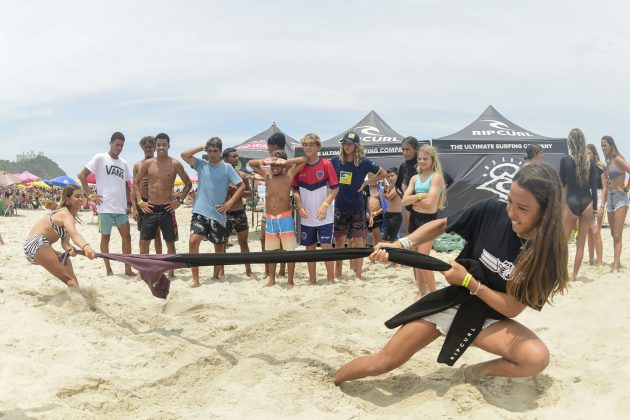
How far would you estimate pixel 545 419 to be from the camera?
8.68 feet

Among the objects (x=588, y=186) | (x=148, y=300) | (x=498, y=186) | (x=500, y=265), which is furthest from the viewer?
(x=498, y=186)

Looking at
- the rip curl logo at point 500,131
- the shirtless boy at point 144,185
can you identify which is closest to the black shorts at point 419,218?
the shirtless boy at point 144,185

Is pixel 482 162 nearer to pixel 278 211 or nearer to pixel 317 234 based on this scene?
pixel 317 234

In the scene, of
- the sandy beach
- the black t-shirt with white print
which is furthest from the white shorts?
the sandy beach

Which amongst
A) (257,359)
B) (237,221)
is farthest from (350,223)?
(257,359)

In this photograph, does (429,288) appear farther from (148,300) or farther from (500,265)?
(148,300)

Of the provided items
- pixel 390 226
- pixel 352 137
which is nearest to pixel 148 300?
pixel 352 137

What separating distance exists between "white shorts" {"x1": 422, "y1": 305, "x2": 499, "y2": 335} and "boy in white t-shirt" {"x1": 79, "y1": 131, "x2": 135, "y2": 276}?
4.55 m

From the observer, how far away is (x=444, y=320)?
293 cm

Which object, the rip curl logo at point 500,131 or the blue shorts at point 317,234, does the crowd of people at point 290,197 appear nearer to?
the blue shorts at point 317,234

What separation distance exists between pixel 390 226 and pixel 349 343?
446 cm

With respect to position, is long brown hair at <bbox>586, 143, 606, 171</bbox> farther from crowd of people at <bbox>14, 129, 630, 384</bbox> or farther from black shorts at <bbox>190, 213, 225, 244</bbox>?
black shorts at <bbox>190, 213, 225, 244</bbox>

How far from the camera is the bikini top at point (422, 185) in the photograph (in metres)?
5.30

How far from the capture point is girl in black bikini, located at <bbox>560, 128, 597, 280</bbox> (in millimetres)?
5770
